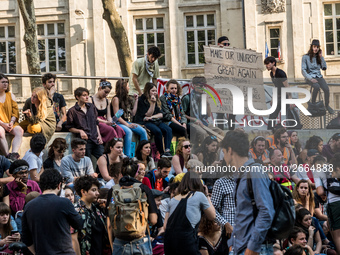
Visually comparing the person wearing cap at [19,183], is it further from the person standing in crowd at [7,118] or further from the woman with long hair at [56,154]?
the person standing in crowd at [7,118]

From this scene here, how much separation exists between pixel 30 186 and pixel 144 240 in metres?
2.77

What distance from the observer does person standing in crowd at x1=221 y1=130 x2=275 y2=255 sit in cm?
802

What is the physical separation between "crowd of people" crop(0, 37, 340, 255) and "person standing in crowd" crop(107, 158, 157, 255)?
0.5 inches

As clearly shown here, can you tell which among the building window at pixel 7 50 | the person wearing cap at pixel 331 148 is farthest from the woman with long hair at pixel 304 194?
the building window at pixel 7 50

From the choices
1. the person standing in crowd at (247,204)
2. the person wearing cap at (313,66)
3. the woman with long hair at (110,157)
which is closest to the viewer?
the person standing in crowd at (247,204)

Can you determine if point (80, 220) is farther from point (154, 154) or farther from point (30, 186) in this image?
point (154, 154)

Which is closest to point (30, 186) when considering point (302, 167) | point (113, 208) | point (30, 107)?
point (113, 208)

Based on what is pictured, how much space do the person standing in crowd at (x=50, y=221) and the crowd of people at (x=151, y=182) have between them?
1 cm

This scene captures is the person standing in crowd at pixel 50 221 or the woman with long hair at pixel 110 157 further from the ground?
the woman with long hair at pixel 110 157

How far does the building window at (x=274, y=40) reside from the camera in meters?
32.5

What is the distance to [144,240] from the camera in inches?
383

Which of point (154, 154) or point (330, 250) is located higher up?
point (154, 154)

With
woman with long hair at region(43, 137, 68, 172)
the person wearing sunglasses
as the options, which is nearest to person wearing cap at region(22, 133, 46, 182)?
woman with long hair at region(43, 137, 68, 172)

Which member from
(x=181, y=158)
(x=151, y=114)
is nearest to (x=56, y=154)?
(x=181, y=158)
